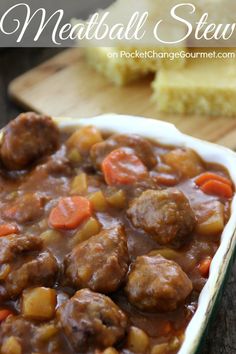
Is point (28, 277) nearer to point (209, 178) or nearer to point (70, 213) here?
point (70, 213)

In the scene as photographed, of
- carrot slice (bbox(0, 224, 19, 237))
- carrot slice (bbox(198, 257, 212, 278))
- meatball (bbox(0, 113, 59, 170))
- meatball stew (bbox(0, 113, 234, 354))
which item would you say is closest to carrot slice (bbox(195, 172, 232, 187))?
meatball stew (bbox(0, 113, 234, 354))

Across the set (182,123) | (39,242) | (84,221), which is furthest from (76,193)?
(182,123)

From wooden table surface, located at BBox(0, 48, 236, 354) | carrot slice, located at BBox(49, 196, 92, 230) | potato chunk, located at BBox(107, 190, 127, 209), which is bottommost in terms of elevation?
wooden table surface, located at BBox(0, 48, 236, 354)

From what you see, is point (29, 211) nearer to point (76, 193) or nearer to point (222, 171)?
point (76, 193)

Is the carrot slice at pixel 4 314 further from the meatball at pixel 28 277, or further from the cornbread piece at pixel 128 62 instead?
the cornbread piece at pixel 128 62

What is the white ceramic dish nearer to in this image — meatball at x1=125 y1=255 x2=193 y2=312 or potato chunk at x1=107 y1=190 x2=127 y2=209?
meatball at x1=125 y1=255 x2=193 y2=312

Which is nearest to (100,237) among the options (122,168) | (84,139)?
(122,168)
